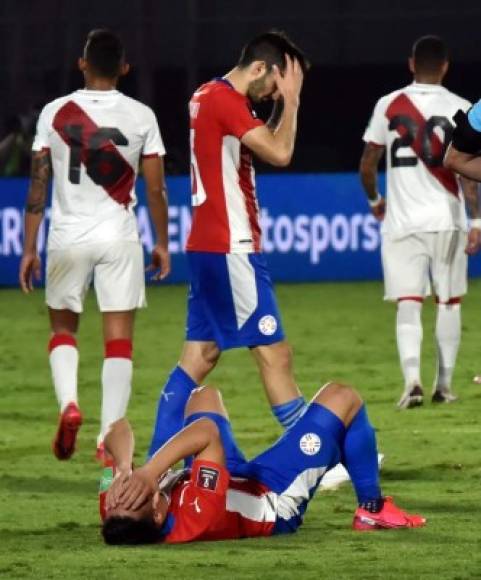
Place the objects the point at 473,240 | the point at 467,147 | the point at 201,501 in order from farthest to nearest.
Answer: the point at 473,240
the point at 467,147
the point at 201,501

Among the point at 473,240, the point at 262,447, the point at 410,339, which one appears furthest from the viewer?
the point at 473,240

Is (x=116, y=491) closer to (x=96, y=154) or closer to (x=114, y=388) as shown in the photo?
(x=114, y=388)

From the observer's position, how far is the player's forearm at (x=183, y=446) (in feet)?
22.7

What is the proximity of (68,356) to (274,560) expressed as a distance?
10.7 ft

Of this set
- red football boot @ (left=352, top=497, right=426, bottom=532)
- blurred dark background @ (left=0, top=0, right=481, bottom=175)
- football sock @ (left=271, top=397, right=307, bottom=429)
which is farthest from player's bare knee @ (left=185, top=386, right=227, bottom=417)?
blurred dark background @ (left=0, top=0, right=481, bottom=175)

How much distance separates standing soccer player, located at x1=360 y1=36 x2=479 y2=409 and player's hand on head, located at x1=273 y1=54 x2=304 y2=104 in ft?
11.3

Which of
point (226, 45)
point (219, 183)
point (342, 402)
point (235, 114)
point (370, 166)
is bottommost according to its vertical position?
point (226, 45)

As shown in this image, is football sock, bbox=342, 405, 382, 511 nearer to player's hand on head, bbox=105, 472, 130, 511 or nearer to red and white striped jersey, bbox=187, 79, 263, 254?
player's hand on head, bbox=105, 472, 130, 511

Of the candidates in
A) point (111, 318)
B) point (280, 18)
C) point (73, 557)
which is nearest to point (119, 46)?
point (111, 318)

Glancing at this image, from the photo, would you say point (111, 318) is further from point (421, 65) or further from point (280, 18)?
point (280, 18)

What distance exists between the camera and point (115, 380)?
977 cm

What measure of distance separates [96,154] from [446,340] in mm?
3117

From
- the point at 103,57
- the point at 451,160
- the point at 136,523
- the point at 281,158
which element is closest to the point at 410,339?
the point at 103,57

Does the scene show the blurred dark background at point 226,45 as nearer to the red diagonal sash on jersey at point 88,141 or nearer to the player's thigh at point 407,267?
the player's thigh at point 407,267
